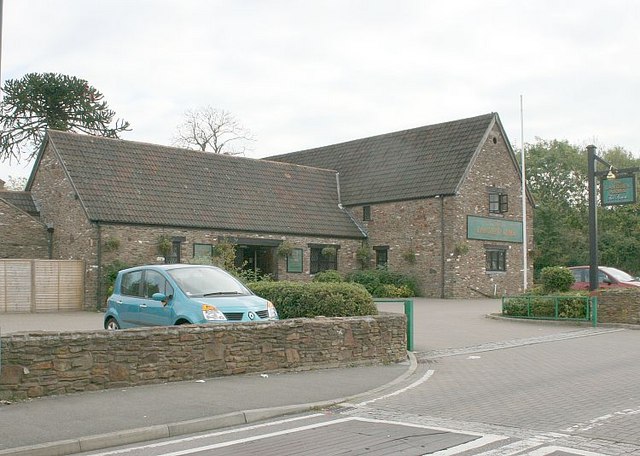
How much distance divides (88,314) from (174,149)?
456 inches

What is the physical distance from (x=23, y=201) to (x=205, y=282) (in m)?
22.6

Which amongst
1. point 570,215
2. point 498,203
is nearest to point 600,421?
point 498,203

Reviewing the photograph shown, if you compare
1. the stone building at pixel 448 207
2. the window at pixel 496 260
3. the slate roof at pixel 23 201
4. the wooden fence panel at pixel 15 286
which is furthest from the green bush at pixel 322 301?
the window at pixel 496 260

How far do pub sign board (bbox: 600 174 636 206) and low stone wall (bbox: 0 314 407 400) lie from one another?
1439 cm

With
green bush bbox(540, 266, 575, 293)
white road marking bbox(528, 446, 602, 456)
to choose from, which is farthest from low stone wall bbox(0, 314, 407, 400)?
green bush bbox(540, 266, 575, 293)

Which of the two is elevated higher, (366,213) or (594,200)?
(366,213)

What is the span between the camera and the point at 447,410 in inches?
401

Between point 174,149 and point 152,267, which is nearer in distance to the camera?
point 152,267

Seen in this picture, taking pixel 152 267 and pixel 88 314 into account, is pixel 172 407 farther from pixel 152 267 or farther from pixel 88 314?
pixel 88 314

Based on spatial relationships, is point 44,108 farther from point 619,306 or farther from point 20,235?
point 619,306

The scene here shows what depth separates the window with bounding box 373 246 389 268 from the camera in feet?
132

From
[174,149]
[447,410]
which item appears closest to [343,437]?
[447,410]

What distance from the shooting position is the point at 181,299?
46.0 ft

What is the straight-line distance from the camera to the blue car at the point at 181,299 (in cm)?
1384
